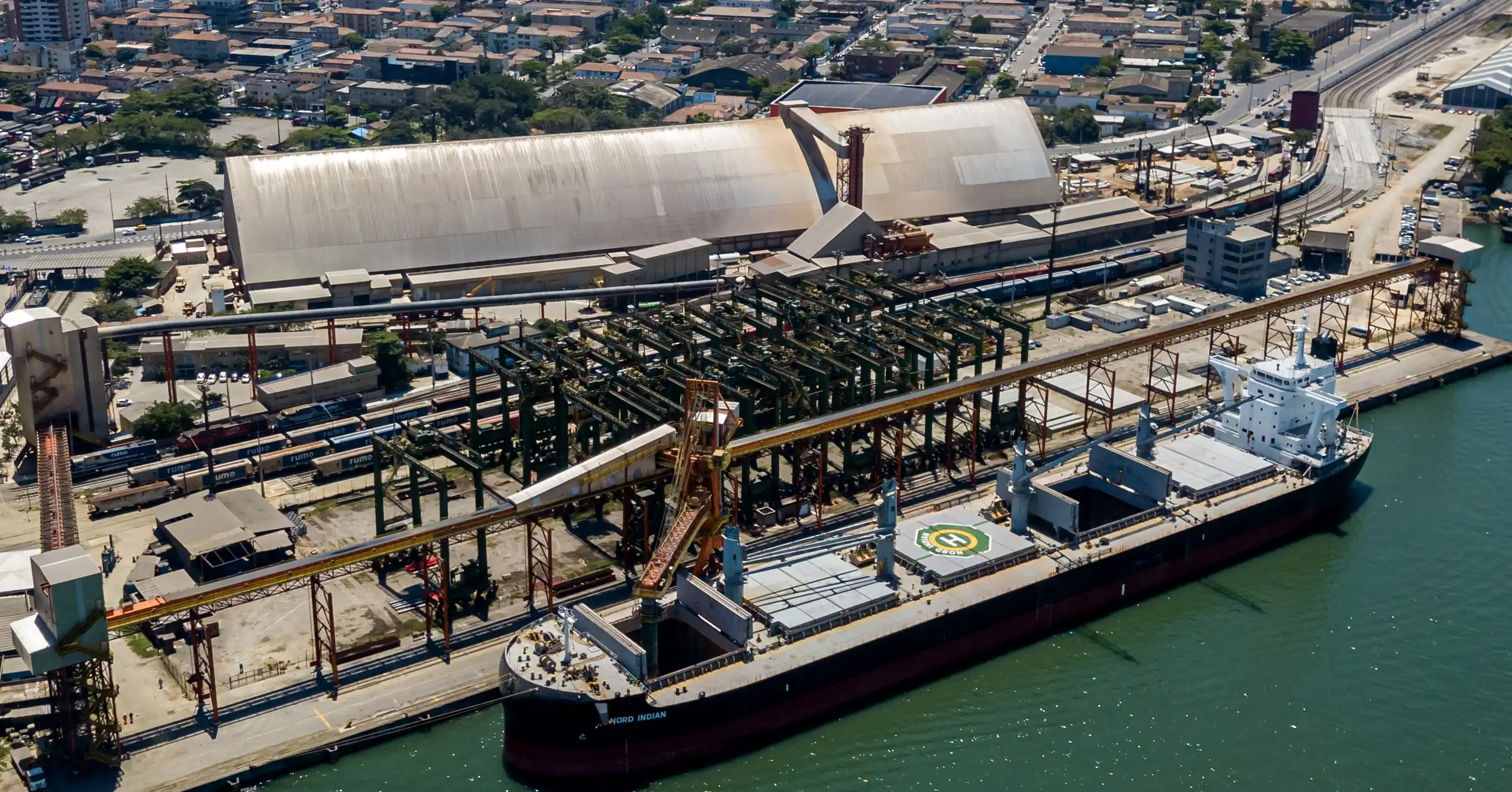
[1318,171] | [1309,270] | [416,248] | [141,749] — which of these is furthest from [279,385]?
[1318,171]

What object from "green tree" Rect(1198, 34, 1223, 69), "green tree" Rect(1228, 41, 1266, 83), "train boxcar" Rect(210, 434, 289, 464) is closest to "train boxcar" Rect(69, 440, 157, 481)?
"train boxcar" Rect(210, 434, 289, 464)

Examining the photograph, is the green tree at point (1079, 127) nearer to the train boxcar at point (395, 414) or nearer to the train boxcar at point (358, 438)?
the train boxcar at point (395, 414)

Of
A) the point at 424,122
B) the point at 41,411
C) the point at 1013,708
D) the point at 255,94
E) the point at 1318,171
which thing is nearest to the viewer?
the point at 1013,708

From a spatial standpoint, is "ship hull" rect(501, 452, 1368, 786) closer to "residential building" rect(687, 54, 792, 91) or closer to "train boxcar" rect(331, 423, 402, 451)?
"train boxcar" rect(331, 423, 402, 451)

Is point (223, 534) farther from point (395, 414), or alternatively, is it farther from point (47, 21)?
point (47, 21)

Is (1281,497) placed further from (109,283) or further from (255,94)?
(255,94)
